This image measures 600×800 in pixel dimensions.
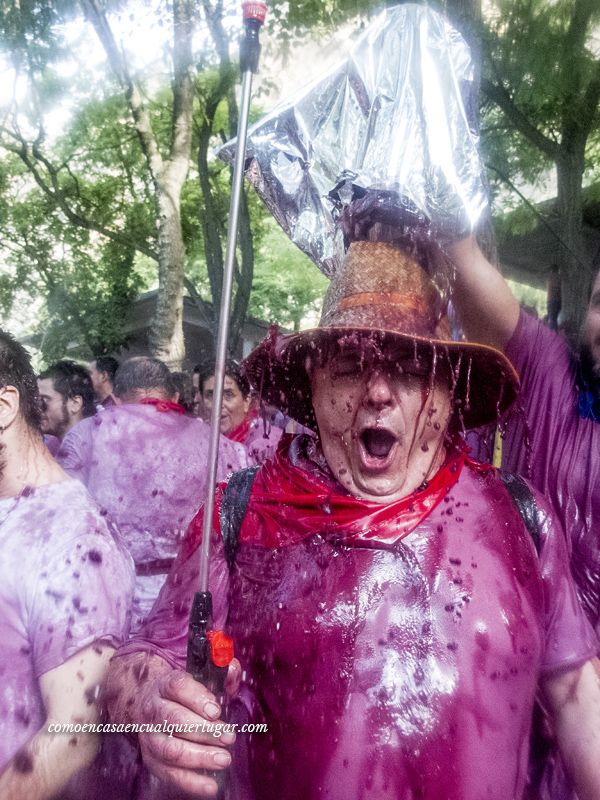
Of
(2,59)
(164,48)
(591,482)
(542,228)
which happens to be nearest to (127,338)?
(2,59)

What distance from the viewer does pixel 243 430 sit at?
4.92 meters

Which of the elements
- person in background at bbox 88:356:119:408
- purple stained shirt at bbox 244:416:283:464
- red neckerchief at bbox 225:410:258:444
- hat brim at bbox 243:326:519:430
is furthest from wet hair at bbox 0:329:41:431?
person in background at bbox 88:356:119:408

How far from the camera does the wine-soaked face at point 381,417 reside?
184 cm

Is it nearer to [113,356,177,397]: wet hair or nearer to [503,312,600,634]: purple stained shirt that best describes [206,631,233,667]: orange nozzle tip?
[503,312,600,634]: purple stained shirt

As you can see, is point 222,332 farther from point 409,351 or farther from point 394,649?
point 394,649

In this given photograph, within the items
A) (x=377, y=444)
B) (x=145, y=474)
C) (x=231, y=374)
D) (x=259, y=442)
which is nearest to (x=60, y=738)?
(x=377, y=444)

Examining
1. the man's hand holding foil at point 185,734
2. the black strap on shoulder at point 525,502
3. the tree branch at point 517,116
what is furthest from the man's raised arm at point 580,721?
the tree branch at point 517,116

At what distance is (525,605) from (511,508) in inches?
9.3

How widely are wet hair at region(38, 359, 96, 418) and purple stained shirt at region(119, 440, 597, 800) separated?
405cm

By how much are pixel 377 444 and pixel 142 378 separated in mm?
2731

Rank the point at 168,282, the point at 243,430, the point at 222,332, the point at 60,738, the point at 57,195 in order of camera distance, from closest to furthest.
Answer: the point at 222,332, the point at 60,738, the point at 243,430, the point at 168,282, the point at 57,195

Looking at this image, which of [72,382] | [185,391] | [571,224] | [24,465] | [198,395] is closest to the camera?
[24,465]

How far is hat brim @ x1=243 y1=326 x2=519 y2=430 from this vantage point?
1.85 metres

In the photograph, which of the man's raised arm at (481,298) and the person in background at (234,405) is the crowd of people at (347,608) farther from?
the person in background at (234,405)
